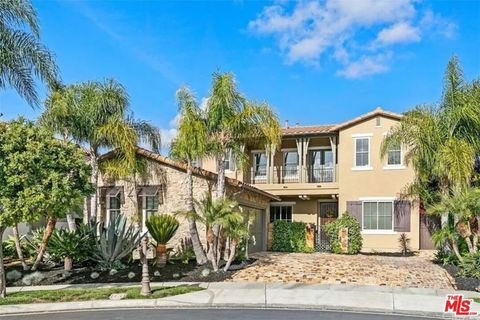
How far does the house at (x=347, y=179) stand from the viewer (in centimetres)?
2469

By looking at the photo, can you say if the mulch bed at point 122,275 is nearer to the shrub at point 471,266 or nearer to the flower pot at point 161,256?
the flower pot at point 161,256

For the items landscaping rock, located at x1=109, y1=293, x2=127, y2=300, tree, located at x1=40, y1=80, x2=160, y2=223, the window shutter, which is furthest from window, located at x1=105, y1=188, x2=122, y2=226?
landscaping rock, located at x1=109, y1=293, x2=127, y2=300

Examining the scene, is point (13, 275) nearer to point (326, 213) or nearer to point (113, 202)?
point (113, 202)

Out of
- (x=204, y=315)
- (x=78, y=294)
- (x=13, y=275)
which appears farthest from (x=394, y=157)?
(x=13, y=275)

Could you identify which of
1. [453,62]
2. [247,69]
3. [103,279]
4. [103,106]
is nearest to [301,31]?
[247,69]

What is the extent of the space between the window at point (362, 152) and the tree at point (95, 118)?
39.8 ft

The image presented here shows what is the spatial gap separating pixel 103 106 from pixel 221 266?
7.61 m

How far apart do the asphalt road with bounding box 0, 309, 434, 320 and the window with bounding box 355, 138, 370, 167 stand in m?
15.0

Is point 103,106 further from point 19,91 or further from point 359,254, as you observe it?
point 359,254

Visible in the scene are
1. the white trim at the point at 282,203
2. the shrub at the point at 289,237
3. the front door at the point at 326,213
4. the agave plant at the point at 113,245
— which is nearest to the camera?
the agave plant at the point at 113,245

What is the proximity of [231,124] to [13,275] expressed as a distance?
894cm

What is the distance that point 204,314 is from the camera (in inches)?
448

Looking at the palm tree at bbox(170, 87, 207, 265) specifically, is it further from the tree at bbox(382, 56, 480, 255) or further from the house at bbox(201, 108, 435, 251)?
the tree at bbox(382, 56, 480, 255)

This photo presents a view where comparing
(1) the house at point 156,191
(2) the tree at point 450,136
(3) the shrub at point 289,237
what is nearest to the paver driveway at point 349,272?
(2) the tree at point 450,136
